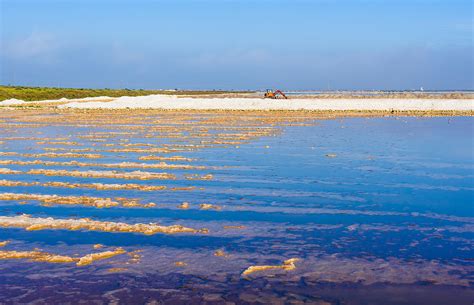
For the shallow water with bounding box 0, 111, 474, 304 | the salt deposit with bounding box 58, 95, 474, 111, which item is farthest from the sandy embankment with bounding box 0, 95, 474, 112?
the shallow water with bounding box 0, 111, 474, 304

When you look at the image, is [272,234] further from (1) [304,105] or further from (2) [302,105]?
(2) [302,105]

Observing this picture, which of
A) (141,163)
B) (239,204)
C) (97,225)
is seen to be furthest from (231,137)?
(97,225)

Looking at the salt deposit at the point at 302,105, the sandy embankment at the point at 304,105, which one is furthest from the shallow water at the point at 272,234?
the salt deposit at the point at 302,105

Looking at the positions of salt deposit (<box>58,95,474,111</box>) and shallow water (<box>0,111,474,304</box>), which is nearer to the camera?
shallow water (<box>0,111,474,304</box>)

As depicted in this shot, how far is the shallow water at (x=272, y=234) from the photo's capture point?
7.58 metres

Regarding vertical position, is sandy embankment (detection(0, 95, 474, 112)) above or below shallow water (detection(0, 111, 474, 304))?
above

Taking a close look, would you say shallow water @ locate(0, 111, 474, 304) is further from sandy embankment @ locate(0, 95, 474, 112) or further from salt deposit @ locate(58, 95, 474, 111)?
salt deposit @ locate(58, 95, 474, 111)

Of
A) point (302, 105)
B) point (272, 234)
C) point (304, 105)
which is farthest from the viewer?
point (302, 105)

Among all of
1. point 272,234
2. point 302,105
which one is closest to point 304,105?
point 302,105

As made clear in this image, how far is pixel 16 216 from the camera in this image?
1176cm

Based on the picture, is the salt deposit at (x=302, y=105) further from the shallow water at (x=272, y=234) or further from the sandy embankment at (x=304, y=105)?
the shallow water at (x=272, y=234)

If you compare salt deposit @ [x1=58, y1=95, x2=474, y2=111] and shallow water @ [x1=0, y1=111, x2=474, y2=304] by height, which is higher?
salt deposit @ [x1=58, y1=95, x2=474, y2=111]

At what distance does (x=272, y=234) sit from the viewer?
34.0ft

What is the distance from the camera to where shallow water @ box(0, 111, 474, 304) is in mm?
7582
